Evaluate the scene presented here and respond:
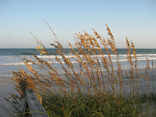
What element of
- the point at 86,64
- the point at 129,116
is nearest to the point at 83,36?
the point at 86,64

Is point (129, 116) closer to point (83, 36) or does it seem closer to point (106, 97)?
point (106, 97)

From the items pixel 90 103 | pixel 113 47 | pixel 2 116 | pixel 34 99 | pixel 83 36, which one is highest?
pixel 83 36

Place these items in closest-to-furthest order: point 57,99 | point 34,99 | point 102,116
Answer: point 34,99
point 102,116
point 57,99

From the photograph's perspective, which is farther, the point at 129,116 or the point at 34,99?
the point at 129,116

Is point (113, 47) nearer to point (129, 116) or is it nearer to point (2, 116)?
point (129, 116)

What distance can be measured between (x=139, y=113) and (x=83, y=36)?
1.73 metres

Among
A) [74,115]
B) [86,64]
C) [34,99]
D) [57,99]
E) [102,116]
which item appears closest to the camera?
[34,99]

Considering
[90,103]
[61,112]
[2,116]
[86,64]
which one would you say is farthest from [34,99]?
[2,116]

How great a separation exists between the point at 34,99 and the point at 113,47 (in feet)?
5.24

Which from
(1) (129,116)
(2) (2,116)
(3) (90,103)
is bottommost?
(2) (2,116)

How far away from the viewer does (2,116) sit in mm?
3246

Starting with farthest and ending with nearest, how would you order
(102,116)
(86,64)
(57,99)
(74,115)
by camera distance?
(57,99) → (86,64) → (74,115) → (102,116)

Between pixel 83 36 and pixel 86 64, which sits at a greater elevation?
pixel 83 36

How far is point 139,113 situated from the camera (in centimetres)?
265
